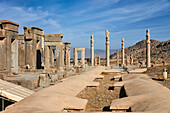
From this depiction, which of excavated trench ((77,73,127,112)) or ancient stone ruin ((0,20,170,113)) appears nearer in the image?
ancient stone ruin ((0,20,170,113))

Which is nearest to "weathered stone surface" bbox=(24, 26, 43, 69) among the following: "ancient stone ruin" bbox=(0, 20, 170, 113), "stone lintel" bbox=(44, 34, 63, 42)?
"ancient stone ruin" bbox=(0, 20, 170, 113)

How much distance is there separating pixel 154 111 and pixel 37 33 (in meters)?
13.9

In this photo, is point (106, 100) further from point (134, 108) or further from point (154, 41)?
point (154, 41)

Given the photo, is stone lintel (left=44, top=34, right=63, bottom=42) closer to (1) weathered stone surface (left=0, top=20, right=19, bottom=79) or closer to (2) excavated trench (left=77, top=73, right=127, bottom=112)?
(1) weathered stone surface (left=0, top=20, right=19, bottom=79)

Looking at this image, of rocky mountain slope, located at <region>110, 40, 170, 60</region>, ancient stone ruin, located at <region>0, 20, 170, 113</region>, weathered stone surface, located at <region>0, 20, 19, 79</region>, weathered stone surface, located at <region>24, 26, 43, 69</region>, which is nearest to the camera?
ancient stone ruin, located at <region>0, 20, 170, 113</region>

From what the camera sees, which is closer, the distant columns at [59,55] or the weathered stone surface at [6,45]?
the weathered stone surface at [6,45]

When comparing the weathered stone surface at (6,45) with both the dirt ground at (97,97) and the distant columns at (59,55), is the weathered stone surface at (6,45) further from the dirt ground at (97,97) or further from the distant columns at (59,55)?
the distant columns at (59,55)

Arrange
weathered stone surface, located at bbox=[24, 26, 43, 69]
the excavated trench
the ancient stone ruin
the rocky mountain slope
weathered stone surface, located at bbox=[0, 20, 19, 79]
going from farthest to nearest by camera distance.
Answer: the rocky mountain slope, weathered stone surface, located at bbox=[24, 26, 43, 69], weathered stone surface, located at bbox=[0, 20, 19, 79], the excavated trench, the ancient stone ruin

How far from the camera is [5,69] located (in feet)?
33.9

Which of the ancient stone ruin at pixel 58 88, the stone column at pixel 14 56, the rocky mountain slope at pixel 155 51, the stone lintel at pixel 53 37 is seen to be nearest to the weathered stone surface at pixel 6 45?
the ancient stone ruin at pixel 58 88

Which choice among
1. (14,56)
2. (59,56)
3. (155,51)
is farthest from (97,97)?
(155,51)

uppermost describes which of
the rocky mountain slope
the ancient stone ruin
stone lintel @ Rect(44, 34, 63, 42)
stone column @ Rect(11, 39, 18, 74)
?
the rocky mountain slope

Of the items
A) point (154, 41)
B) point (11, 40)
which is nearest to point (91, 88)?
point (11, 40)

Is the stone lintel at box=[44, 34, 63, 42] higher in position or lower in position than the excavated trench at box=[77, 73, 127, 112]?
higher
